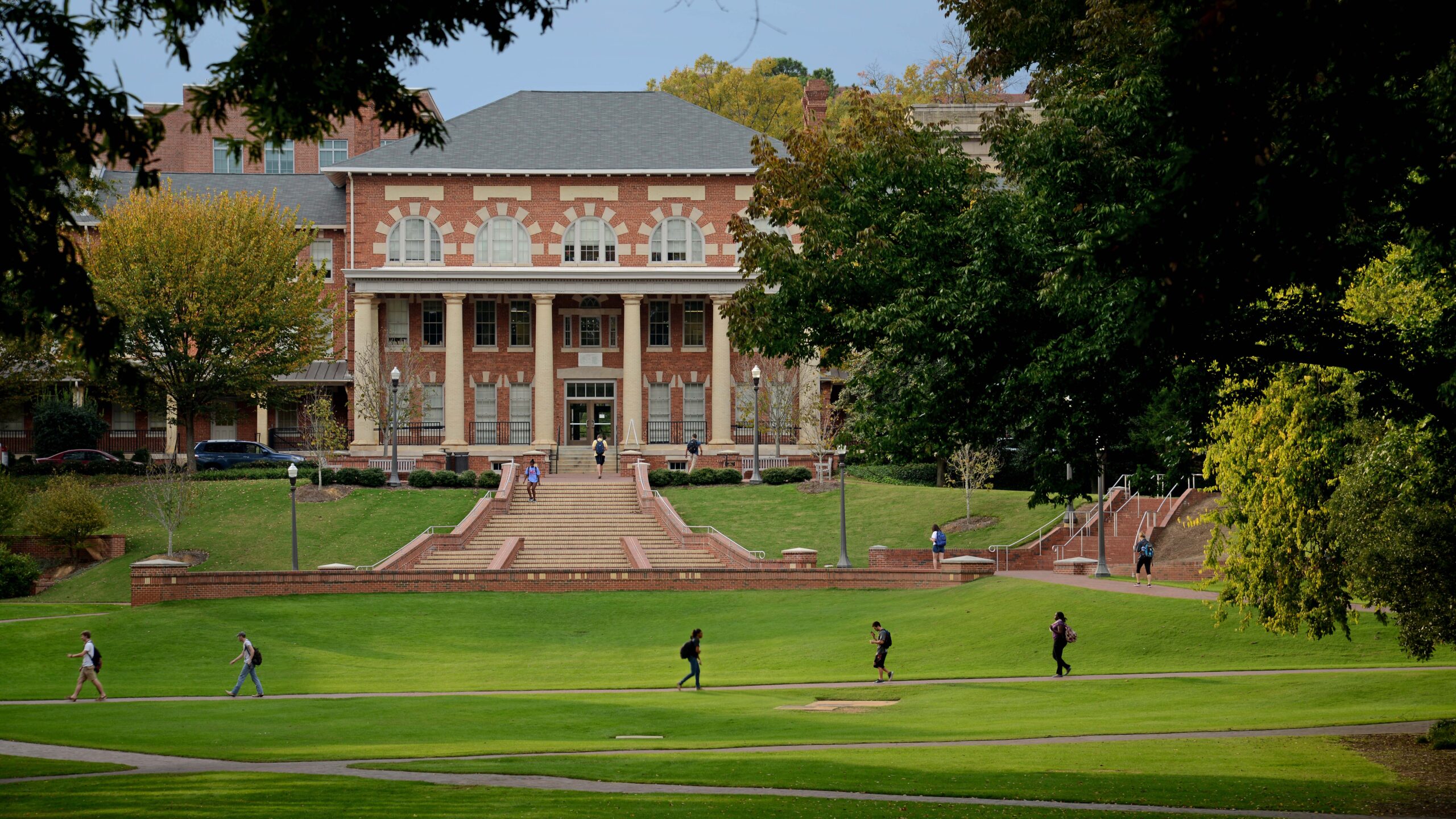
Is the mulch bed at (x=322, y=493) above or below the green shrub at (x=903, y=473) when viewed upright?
below

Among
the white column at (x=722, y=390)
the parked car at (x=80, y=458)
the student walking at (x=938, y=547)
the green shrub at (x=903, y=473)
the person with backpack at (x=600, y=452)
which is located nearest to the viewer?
the student walking at (x=938, y=547)

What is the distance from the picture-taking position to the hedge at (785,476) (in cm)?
5516

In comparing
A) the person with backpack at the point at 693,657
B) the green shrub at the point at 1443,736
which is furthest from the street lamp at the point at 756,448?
the green shrub at the point at 1443,736

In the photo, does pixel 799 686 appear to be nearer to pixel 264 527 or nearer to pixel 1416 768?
pixel 1416 768

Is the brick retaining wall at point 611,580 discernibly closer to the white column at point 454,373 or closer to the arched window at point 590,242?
the white column at point 454,373

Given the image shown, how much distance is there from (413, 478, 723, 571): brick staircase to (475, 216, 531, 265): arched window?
1513cm

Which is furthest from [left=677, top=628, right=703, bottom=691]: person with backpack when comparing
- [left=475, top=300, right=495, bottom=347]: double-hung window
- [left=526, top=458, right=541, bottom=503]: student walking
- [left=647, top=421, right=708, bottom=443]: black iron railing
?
[left=475, top=300, right=495, bottom=347]: double-hung window

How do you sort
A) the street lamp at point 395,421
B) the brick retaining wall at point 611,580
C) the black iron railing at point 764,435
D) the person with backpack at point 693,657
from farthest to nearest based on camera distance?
the black iron railing at point 764,435 < the street lamp at point 395,421 < the brick retaining wall at point 611,580 < the person with backpack at point 693,657

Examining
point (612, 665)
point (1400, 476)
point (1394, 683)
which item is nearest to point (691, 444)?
point (612, 665)

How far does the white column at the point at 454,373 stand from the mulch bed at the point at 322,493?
10.0 m

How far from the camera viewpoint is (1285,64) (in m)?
10.9

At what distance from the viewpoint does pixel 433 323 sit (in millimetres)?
64688

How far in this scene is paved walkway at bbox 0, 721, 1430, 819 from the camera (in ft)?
47.3

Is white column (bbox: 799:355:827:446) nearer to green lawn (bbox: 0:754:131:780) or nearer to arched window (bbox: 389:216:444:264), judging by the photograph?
arched window (bbox: 389:216:444:264)
